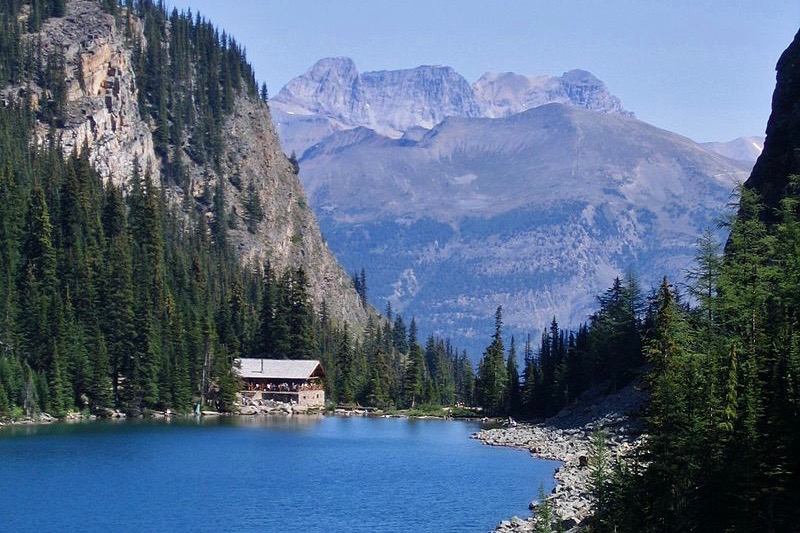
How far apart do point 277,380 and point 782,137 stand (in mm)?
89307

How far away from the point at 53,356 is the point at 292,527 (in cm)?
7988

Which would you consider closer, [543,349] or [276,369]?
[276,369]

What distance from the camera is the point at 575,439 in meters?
115

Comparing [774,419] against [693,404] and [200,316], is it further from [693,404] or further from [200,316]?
[200,316]

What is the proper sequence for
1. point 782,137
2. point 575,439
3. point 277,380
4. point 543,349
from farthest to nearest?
point 543,349 → point 277,380 → point 782,137 → point 575,439

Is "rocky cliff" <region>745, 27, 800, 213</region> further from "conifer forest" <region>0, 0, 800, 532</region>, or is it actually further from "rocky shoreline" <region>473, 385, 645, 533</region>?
"rocky shoreline" <region>473, 385, 645, 533</region>

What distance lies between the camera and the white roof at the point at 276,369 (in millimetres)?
179875

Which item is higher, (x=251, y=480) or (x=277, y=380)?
(x=277, y=380)

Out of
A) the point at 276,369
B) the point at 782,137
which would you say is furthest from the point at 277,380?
the point at 782,137

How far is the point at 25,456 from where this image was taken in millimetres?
99188

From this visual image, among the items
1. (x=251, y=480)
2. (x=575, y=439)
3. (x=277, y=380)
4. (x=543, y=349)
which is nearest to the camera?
(x=251, y=480)

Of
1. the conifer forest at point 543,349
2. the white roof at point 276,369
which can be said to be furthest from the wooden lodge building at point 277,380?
the conifer forest at point 543,349

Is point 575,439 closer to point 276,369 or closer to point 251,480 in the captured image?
point 251,480

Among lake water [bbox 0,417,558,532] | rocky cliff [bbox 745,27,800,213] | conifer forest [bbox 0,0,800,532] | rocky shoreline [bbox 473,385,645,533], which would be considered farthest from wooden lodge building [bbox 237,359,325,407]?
rocky cliff [bbox 745,27,800,213]
